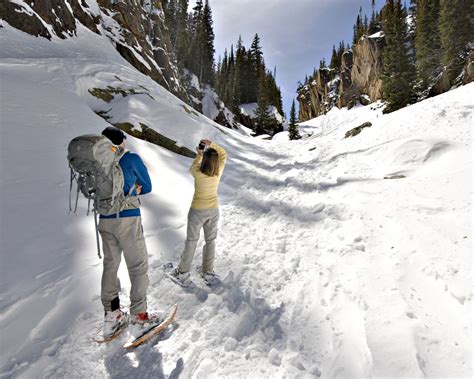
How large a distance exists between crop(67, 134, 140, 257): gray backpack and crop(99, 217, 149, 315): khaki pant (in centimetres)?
21

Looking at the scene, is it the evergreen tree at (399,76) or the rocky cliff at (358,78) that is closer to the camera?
the evergreen tree at (399,76)

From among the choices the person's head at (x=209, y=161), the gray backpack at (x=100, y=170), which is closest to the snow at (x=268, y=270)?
the gray backpack at (x=100, y=170)

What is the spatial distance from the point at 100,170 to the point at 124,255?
1108 mm

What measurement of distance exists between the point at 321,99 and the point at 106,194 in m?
95.2

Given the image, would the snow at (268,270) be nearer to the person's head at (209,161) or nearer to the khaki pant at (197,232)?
the khaki pant at (197,232)

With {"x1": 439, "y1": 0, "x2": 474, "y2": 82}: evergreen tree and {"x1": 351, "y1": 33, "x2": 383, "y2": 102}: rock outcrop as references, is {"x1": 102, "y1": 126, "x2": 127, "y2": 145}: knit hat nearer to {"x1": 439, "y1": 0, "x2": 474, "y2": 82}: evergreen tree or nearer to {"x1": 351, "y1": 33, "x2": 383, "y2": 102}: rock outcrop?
{"x1": 439, "y1": 0, "x2": 474, "y2": 82}: evergreen tree

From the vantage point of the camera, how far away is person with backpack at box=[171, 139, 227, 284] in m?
4.26

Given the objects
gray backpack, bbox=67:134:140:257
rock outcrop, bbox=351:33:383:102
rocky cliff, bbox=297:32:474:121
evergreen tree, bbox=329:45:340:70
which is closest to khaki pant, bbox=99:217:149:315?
gray backpack, bbox=67:134:140:257

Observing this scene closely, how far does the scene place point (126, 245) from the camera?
3.24 metres

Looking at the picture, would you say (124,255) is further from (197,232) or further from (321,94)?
(321,94)

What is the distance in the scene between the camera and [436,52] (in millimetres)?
30875

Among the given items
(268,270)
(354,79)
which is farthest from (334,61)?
(268,270)

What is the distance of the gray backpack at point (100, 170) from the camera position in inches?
113

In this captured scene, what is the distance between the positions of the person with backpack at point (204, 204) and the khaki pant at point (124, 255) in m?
1.12
